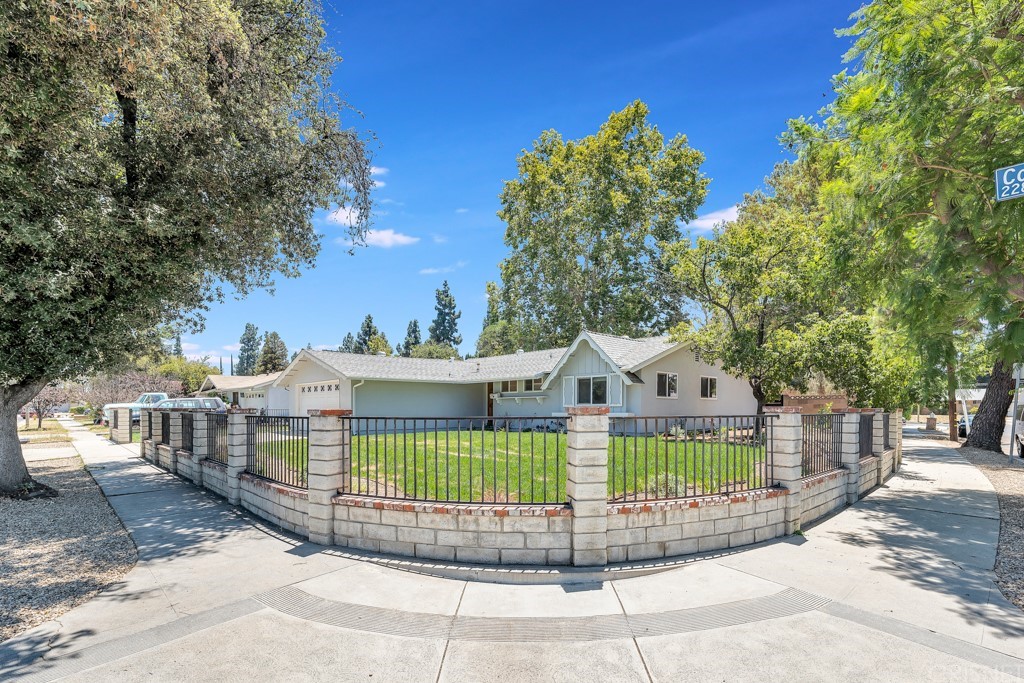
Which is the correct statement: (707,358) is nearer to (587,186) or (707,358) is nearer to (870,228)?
(870,228)

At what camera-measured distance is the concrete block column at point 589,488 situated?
17.1 ft

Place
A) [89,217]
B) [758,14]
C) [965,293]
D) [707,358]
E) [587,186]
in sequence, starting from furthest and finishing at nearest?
[587,186] → [707,358] → [758,14] → [89,217] → [965,293]

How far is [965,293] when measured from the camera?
6.75 meters

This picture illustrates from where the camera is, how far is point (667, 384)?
1891 cm

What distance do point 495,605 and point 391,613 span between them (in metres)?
0.90

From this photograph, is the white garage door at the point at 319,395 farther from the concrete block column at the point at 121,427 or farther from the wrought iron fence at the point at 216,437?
the wrought iron fence at the point at 216,437

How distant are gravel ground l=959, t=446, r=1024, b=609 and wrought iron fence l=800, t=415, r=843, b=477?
2.13 m

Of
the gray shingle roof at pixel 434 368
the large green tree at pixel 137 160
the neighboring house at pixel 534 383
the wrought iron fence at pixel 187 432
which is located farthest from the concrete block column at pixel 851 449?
the gray shingle roof at pixel 434 368

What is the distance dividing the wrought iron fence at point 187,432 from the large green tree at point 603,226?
21.3 meters

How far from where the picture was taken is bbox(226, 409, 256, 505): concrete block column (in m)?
8.03

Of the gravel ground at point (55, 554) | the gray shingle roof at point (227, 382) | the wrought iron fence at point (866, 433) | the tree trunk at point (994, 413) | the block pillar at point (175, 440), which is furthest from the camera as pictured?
the gray shingle roof at point (227, 382)

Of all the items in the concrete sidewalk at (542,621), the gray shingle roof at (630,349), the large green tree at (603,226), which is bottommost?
the concrete sidewalk at (542,621)

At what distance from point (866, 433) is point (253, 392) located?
33.4 m

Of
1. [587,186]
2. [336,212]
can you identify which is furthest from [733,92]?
[587,186]
